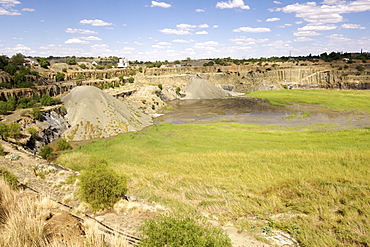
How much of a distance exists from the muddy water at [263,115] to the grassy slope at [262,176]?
999 centimetres

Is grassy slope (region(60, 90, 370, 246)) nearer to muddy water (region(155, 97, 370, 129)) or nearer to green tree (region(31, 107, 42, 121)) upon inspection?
green tree (region(31, 107, 42, 121))

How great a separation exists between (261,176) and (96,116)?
83.2ft

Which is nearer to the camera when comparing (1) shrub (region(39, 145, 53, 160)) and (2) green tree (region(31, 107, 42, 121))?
(1) shrub (region(39, 145, 53, 160))

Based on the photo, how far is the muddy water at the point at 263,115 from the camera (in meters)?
40.8

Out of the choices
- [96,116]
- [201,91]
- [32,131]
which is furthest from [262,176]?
[201,91]

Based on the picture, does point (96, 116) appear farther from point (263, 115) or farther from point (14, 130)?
point (263, 115)

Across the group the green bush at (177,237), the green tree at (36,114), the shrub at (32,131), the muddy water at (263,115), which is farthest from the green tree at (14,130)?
the muddy water at (263,115)

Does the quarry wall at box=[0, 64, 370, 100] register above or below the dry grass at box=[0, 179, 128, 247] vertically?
above

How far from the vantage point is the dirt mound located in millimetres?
73438

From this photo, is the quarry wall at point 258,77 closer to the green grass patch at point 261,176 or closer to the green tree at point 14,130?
the green tree at point 14,130

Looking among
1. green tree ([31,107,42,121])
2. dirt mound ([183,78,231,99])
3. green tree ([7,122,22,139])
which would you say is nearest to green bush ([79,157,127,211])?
green tree ([7,122,22,139])

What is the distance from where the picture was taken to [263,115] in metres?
48.4


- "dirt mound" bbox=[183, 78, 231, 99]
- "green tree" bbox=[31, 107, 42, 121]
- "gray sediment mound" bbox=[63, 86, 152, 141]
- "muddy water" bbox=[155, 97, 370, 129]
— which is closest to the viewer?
"green tree" bbox=[31, 107, 42, 121]

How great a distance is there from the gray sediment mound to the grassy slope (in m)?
3.67
